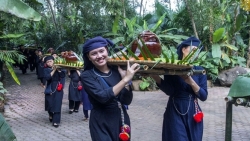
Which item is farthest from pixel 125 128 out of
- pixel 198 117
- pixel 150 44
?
pixel 198 117

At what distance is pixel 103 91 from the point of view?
3.15 m

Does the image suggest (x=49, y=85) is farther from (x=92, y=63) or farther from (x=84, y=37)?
(x=84, y=37)

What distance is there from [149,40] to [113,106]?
665mm

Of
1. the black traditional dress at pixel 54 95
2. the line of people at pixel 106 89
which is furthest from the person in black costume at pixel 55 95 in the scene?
the line of people at pixel 106 89

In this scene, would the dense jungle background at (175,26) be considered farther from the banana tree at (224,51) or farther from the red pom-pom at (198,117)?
the red pom-pom at (198,117)

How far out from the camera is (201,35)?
14.5 metres

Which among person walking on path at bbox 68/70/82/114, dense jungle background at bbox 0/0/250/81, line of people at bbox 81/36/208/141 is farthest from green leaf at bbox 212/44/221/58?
line of people at bbox 81/36/208/141

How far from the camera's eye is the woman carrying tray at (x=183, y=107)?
3.84m

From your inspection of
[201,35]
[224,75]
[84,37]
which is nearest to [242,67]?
[224,75]

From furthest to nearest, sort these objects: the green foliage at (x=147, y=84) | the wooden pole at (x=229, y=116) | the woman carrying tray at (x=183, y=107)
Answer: the green foliage at (x=147, y=84), the woman carrying tray at (x=183, y=107), the wooden pole at (x=229, y=116)

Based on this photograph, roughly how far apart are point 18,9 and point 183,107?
2.20 meters

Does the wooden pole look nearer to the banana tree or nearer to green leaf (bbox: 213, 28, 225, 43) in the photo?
the banana tree

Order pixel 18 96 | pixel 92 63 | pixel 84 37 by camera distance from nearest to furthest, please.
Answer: pixel 92 63 → pixel 18 96 → pixel 84 37

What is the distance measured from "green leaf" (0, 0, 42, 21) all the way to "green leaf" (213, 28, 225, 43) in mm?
11258
